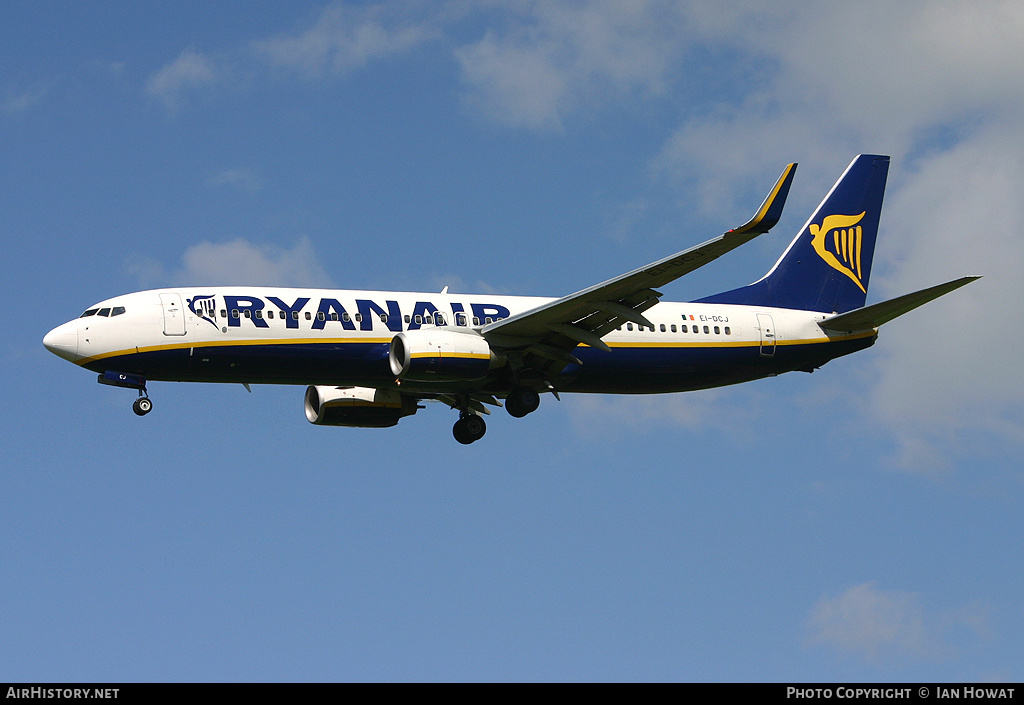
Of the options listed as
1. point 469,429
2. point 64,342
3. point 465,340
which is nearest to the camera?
point 64,342

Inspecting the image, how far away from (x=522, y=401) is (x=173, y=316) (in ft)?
33.9

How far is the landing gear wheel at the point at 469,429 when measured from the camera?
41219 mm

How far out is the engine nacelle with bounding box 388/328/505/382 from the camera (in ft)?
117

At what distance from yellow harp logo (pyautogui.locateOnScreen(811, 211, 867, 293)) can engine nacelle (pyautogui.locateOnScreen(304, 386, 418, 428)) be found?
1527 cm

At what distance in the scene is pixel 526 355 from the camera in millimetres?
38125

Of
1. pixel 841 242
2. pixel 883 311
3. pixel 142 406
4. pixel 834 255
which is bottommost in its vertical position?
pixel 142 406

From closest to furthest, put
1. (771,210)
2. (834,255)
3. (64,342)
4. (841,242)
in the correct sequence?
(771,210) → (64,342) → (834,255) → (841,242)

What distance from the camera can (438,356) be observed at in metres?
35.7

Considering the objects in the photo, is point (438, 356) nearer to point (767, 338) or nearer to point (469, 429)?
point (469, 429)

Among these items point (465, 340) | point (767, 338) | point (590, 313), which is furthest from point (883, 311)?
point (465, 340)

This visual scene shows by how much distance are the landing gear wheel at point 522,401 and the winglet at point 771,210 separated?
10017mm

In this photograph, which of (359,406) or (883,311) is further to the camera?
(359,406)

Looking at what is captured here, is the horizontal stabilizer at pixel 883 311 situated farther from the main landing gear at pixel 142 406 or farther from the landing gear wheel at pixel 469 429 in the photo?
the main landing gear at pixel 142 406
